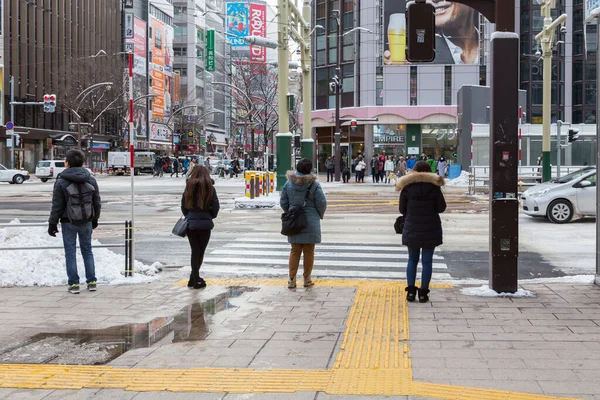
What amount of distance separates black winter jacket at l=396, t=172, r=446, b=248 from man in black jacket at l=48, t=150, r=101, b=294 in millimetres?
3817

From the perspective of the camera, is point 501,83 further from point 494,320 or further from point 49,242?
point 49,242

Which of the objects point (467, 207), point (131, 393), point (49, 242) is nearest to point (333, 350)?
point (131, 393)

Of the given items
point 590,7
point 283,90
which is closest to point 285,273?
point 590,7

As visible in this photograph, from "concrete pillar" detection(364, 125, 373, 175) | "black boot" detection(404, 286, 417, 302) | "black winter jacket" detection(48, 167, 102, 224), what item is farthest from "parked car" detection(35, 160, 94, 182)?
"black boot" detection(404, 286, 417, 302)

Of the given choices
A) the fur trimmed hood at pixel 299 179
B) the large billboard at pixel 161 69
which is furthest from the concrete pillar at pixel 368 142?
the fur trimmed hood at pixel 299 179

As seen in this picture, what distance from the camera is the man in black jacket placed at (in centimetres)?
921

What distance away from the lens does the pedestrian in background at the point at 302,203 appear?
9648 mm

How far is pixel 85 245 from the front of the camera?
30.9 feet

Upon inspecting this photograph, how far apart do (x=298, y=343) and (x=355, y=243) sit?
330 inches

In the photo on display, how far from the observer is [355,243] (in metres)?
15.1

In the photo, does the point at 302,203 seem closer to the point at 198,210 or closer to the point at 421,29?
the point at 198,210

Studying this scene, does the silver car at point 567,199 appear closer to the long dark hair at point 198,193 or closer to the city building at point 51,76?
the long dark hair at point 198,193

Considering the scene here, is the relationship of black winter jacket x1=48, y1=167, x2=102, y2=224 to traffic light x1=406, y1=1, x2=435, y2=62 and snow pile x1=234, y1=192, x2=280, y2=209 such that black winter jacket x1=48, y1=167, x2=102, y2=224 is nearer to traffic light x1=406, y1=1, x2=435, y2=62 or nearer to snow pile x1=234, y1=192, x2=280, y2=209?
traffic light x1=406, y1=1, x2=435, y2=62

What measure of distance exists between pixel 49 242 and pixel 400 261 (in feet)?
18.2
